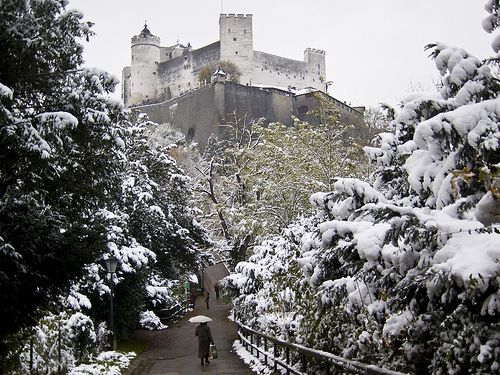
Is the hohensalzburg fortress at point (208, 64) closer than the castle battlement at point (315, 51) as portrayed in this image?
Yes

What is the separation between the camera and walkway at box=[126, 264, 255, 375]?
1119 cm

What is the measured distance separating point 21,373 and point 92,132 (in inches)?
175

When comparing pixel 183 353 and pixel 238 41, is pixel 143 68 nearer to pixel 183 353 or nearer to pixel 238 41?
pixel 238 41

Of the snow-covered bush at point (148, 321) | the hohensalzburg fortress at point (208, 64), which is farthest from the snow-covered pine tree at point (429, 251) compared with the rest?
the hohensalzburg fortress at point (208, 64)

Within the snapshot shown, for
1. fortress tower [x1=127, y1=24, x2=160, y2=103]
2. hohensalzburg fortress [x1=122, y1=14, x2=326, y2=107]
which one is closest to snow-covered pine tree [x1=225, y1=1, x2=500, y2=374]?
hohensalzburg fortress [x1=122, y1=14, x2=326, y2=107]

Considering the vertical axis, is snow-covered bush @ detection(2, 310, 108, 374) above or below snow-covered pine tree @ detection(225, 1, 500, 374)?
below

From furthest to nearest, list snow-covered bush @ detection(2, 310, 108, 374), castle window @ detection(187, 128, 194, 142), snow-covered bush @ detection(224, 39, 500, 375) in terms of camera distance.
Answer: castle window @ detection(187, 128, 194, 142), snow-covered bush @ detection(2, 310, 108, 374), snow-covered bush @ detection(224, 39, 500, 375)

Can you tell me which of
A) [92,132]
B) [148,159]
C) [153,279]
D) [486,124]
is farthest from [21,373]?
[148,159]

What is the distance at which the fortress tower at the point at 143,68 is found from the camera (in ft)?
311

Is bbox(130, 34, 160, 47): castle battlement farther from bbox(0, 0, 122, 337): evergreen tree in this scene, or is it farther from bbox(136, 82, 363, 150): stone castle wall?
bbox(0, 0, 122, 337): evergreen tree

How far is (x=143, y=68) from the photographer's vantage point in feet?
314

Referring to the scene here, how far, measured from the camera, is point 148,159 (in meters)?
22.4

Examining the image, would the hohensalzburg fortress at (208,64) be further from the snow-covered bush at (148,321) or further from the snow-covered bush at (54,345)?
the snow-covered bush at (54,345)

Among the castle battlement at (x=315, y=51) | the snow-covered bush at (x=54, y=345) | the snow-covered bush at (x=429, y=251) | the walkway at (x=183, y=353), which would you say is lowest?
the walkway at (x=183, y=353)
